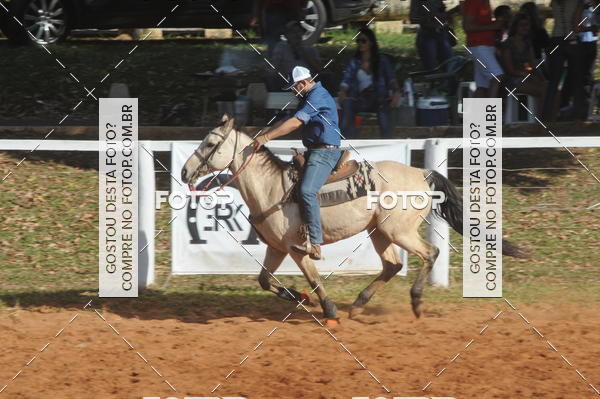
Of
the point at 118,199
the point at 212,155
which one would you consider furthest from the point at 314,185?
the point at 118,199

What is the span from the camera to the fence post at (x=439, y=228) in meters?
10.3

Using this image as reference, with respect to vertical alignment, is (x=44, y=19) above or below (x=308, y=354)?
above

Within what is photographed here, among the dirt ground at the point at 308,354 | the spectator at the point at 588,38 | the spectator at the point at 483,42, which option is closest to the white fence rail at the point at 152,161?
the dirt ground at the point at 308,354

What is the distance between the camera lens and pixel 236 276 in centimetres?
1096

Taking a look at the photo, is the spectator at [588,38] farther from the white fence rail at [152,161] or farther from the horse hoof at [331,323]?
the horse hoof at [331,323]

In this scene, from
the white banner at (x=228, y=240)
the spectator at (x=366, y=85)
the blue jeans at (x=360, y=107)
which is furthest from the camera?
the blue jeans at (x=360, y=107)

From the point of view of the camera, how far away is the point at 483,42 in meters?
13.4

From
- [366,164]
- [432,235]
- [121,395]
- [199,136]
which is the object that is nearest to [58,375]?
[121,395]

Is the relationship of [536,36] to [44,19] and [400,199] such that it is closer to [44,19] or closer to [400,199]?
[400,199]

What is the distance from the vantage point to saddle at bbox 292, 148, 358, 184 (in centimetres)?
923

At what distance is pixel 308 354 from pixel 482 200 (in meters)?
3.61

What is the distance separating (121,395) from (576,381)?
11.2ft

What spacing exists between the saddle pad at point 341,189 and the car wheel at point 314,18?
7.12 metres

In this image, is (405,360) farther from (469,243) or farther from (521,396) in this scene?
(469,243)
